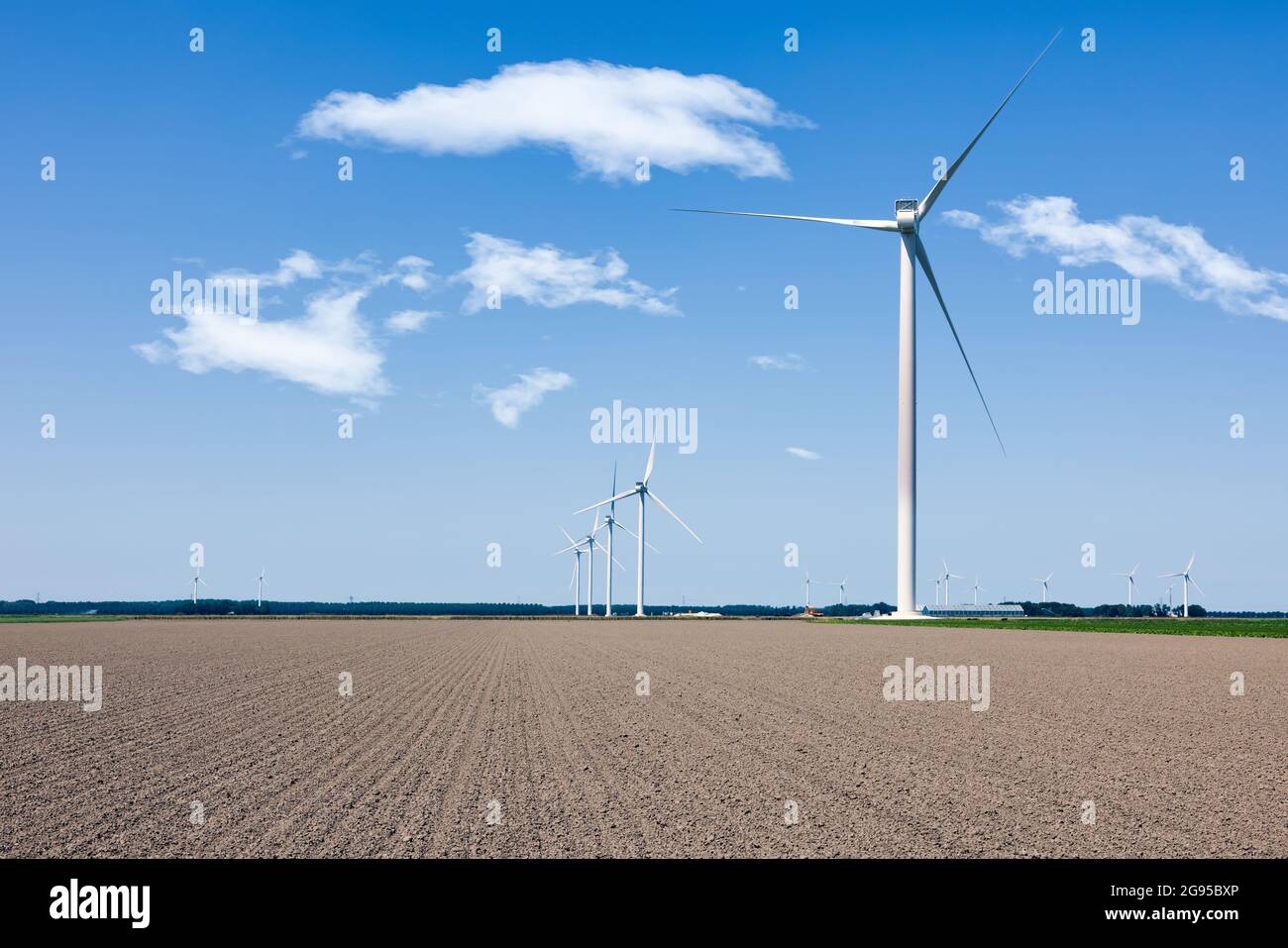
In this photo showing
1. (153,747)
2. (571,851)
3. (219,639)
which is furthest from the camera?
(219,639)

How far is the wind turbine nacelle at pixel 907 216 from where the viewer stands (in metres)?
87.2

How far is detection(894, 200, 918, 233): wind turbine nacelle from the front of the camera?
8719 centimetres

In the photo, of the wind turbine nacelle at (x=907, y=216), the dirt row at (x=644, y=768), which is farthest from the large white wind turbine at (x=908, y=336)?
the dirt row at (x=644, y=768)

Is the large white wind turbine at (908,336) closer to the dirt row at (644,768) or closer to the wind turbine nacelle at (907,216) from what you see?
the wind turbine nacelle at (907,216)

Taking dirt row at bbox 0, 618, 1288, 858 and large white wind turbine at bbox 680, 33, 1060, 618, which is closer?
dirt row at bbox 0, 618, 1288, 858

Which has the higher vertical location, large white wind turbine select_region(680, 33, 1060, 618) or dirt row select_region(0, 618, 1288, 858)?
large white wind turbine select_region(680, 33, 1060, 618)

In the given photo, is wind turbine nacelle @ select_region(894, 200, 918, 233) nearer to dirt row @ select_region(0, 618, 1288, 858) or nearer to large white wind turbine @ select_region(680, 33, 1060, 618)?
large white wind turbine @ select_region(680, 33, 1060, 618)

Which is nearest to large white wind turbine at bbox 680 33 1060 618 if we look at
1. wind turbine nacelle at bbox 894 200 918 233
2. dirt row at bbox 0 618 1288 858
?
wind turbine nacelle at bbox 894 200 918 233

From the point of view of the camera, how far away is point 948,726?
86.2 feet

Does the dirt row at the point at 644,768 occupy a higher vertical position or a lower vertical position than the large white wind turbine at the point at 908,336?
lower
